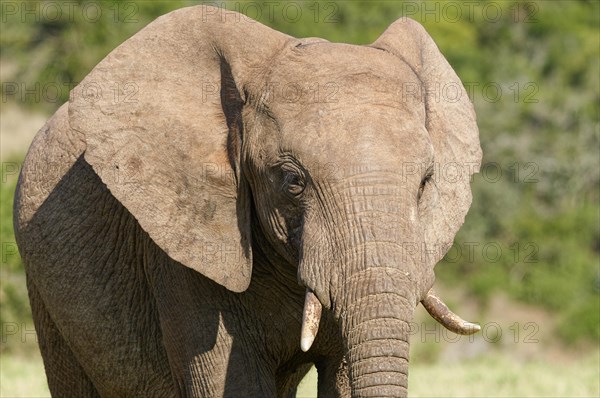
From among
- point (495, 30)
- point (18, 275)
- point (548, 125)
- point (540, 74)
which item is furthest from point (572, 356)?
point (495, 30)

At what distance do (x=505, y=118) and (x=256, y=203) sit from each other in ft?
59.1

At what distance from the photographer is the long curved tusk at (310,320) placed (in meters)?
4.31

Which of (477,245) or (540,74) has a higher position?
(477,245)

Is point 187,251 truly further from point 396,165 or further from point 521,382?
A: point 521,382

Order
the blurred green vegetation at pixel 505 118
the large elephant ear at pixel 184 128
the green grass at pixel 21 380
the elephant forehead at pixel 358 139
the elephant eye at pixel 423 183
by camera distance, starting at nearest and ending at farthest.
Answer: the elephant forehead at pixel 358 139, the elephant eye at pixel 423 183, the large elephant ear at pixel 184 128, the green grass at pixel 21 380, the blurred green vegetation at pixel 505 118

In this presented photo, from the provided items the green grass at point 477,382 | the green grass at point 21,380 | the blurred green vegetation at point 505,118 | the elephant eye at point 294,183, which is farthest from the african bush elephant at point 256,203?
the blurred green vegetation at point 505,118

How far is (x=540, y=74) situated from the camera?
94.5 feet

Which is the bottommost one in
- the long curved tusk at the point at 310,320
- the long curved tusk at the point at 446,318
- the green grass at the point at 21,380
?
the green grass at the point at 21,380

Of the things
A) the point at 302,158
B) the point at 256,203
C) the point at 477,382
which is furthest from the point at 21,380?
the point at 302,158

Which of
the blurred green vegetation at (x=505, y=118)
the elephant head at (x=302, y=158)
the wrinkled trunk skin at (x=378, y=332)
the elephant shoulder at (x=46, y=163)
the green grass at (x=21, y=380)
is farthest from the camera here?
the blurred green vegetation at (x=505, y=118)

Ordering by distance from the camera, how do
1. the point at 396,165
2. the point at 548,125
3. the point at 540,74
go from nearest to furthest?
the point at 396,165 < the point at 548,125 < the point at 540,74

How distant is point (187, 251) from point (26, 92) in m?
20.1

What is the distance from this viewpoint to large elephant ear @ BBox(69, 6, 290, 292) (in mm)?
4934

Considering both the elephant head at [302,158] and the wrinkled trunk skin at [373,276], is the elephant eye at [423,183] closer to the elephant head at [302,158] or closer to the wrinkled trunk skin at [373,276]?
the elephant head at [302,158]
